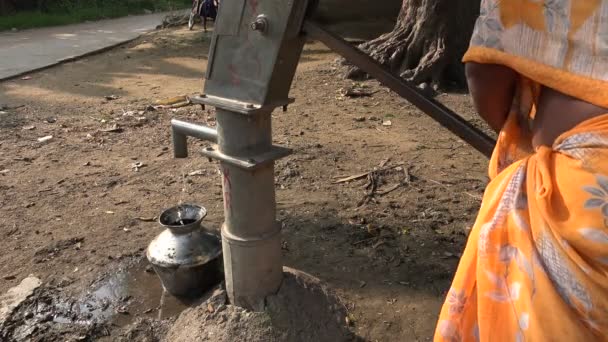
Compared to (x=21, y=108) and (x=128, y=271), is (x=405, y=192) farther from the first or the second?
(x=21, y=108)

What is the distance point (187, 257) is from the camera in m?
2.73

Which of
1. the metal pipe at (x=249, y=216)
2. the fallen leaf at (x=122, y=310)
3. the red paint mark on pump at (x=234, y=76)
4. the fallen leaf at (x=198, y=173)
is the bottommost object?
the fallen leaf at (x=122, y=310)

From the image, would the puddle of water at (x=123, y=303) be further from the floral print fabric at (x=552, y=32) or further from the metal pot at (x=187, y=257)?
the floral print fabric at (x=552, y=32)

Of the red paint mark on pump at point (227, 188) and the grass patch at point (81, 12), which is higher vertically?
the red paint mark on pump at point (227, 188)

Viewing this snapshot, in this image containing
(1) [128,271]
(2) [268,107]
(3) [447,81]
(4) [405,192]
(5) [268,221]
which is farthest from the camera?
(3) [447,81]

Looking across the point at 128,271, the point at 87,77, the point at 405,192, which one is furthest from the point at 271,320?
the point at 87,77

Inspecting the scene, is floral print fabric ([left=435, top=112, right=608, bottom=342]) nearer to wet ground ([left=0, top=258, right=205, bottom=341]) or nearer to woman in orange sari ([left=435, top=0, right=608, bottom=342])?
woman in orange sari ([left=435, top=0, right=608, bottom=342])

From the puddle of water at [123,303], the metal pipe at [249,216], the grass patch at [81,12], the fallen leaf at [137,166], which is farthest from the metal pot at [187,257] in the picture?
the grass patch at [81,12]

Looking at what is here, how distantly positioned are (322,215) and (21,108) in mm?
4445

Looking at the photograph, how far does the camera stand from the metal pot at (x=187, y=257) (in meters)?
2.74

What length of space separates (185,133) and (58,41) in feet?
36.2

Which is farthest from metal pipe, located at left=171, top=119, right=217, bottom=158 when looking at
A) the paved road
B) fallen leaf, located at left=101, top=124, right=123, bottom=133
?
the paved road

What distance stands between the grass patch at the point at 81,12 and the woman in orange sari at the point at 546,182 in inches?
588

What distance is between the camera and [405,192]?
3979mm
